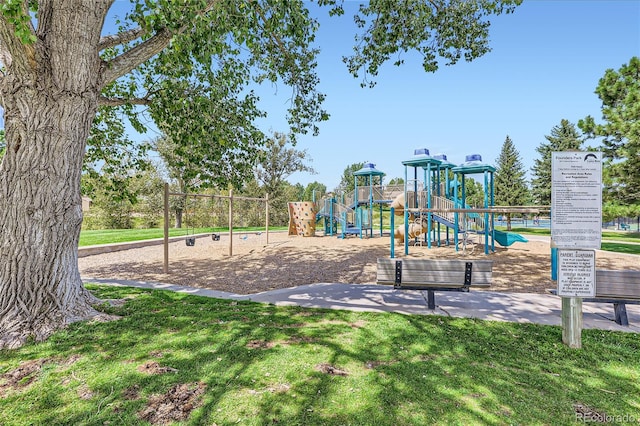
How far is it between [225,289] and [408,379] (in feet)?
15.1

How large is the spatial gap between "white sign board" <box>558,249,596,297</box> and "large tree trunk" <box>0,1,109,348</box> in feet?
20.4

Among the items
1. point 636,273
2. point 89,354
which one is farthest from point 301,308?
point 636,273

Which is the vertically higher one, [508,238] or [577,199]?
[577,199]

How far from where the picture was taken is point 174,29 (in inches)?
160

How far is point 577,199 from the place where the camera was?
3498mm

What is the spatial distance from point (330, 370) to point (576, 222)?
322cm

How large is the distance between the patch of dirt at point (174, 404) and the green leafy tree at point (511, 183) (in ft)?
135

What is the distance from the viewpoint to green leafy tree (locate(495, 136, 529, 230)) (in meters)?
36.8

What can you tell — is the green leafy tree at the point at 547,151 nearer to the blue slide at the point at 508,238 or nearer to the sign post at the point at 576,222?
the blue slide at the point at 508,238

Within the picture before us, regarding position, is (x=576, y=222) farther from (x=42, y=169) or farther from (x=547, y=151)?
(x=547, y=151)

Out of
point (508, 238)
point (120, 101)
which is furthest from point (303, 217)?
point (120, 101)

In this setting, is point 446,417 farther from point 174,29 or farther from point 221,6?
point 221,6

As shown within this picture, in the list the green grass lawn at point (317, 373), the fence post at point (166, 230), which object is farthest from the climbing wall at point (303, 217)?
the green grass lawn at point (317, 373)

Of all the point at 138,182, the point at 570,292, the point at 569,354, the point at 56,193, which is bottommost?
the point at 569,354
